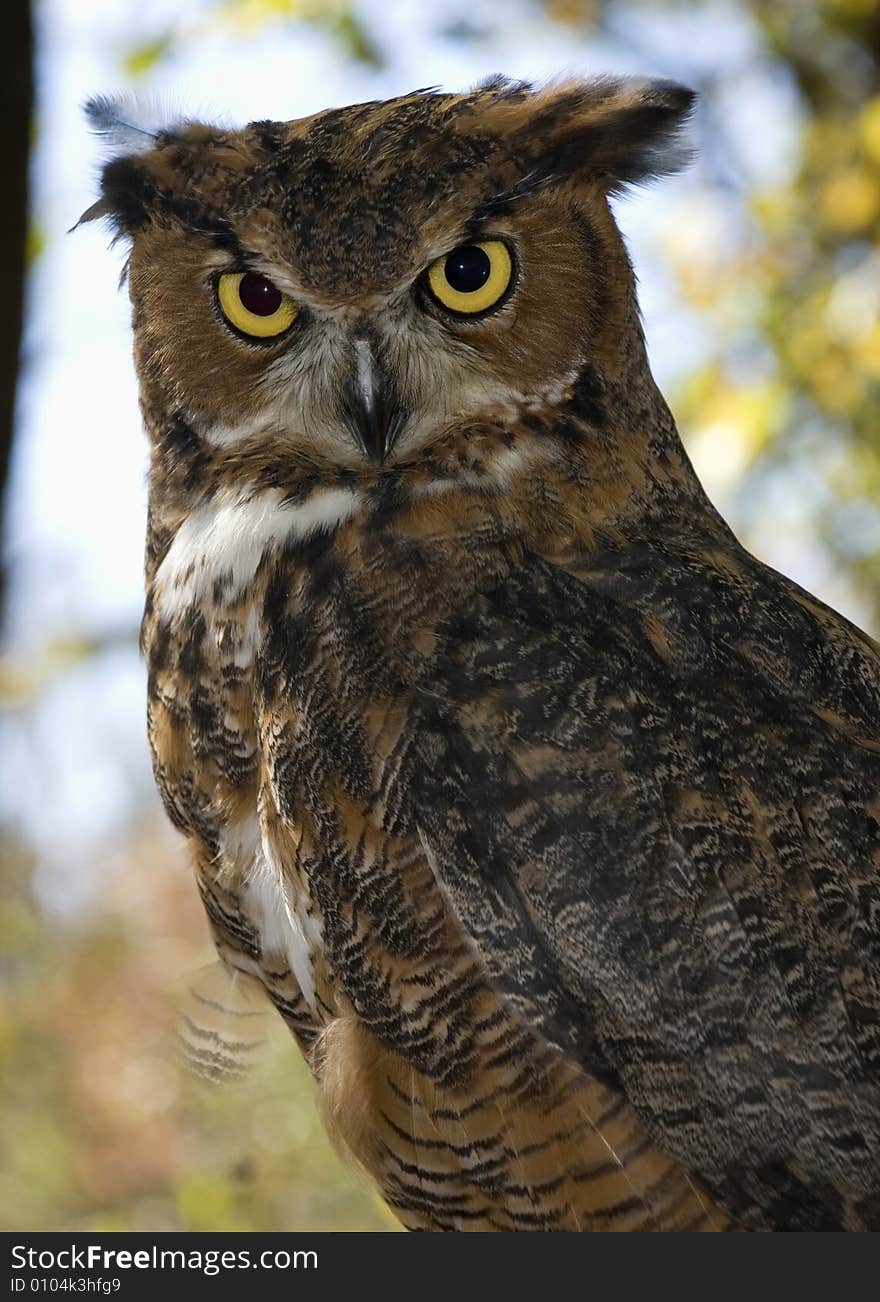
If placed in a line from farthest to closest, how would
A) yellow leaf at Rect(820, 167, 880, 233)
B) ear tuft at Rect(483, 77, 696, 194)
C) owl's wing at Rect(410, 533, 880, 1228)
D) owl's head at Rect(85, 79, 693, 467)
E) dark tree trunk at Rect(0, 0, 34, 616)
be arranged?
yellow leaf at Rect(820, 167, 880, 233) → dark tree trunk at Rect(0, 0, 34, 616) → ear tuft at Rect(483, 77, 696, 194) → owl's head at Rect(85, 79, 693, 467) → owl's wing at Rect(410, 533, 880, 1228)

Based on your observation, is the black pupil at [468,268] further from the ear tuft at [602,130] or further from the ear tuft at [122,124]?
the ear tuft at [122,124]

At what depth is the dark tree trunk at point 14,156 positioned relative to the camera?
230cm

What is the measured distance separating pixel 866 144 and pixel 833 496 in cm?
110

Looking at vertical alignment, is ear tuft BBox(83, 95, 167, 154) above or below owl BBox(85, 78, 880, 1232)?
above

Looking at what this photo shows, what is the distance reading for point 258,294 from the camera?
5.98ft

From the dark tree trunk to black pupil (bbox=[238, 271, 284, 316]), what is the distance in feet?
2.30

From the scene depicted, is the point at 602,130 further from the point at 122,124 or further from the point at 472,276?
the point at 122,124

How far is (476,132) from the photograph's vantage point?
178 centimetres

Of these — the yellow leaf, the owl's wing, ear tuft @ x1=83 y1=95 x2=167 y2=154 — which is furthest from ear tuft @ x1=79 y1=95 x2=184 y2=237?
the yellow leaf

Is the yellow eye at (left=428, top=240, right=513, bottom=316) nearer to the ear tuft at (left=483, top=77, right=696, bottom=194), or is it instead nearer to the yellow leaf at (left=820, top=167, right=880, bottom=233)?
the ear tuft at (left=483, top=77, right=696, bottom=194)

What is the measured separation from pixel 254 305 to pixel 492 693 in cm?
63

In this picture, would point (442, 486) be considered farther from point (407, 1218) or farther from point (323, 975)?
point (407, 1218)

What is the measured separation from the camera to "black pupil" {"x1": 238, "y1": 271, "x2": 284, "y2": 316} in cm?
180

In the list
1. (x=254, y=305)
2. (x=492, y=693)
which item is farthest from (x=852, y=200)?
(x=492, y=693)
